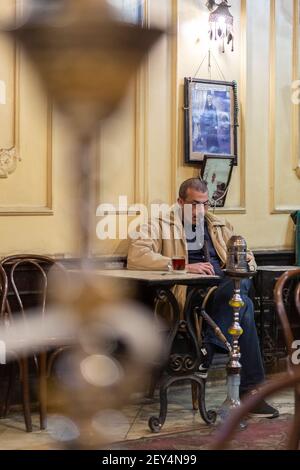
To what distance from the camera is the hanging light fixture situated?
4.21m

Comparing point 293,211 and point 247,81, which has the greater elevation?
point 247,81

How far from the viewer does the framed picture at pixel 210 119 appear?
4.29m

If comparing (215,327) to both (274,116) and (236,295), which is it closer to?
(236,295)

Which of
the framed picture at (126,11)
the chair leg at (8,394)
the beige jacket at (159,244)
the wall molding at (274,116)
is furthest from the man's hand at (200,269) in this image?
the framed picture at (126,11)

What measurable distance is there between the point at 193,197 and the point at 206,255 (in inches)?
13.1

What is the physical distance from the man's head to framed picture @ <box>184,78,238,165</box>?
1.36ft

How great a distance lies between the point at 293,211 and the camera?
4.84m

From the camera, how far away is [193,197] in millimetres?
3902

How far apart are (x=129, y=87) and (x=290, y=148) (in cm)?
461

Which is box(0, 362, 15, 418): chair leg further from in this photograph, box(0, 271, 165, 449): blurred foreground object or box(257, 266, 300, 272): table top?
box(0, 271, 165, 449): blurred foreground object

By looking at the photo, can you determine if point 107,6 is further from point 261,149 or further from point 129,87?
point 261,149

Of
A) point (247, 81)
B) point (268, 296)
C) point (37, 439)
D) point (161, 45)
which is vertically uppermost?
point (247, 81)

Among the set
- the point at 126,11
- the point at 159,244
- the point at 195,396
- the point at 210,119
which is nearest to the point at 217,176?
the point at 210,119
